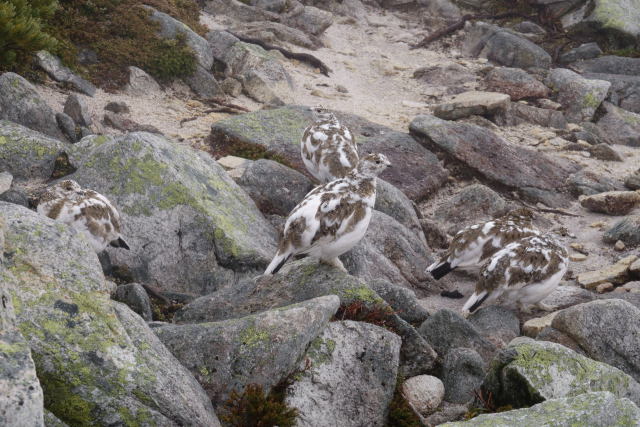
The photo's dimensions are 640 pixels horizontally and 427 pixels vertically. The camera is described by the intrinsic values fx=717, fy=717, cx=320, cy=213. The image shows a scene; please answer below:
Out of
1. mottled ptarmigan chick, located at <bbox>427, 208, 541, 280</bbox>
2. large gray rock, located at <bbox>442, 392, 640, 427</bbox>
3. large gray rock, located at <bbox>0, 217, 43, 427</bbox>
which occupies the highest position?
large gray rock, located at <bbox>0, 217, 43, 427</bbox>

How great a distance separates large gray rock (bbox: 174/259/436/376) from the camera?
702 cm

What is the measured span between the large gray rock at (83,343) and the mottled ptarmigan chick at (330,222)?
2.21m

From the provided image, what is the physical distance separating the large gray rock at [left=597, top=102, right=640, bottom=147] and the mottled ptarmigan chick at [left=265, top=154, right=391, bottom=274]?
11.8 m

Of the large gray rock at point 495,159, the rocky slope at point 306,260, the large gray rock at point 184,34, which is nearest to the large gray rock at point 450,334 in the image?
the rocky slope at point 306,260

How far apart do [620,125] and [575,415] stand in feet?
49.2

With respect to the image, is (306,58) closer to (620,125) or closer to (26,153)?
(620,125)

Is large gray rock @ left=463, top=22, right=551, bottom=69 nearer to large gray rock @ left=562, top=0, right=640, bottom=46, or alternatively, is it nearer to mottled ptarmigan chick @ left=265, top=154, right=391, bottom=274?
large gray rock @ left=562, top=0, right=640, bottom=46

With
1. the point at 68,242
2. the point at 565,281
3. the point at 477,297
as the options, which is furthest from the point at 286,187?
the point at 68,242

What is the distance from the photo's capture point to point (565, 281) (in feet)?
36.4

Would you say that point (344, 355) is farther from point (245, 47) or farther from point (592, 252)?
point (245, 47)

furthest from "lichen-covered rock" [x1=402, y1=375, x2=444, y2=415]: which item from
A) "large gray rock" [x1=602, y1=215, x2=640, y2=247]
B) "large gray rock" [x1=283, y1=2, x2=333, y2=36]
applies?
"large gray rock" [x1=283, y1=2, x2=333, y2=36]

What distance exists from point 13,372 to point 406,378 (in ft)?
14.2

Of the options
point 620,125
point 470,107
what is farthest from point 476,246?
point 620,125

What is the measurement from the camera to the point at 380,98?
1892 cm
